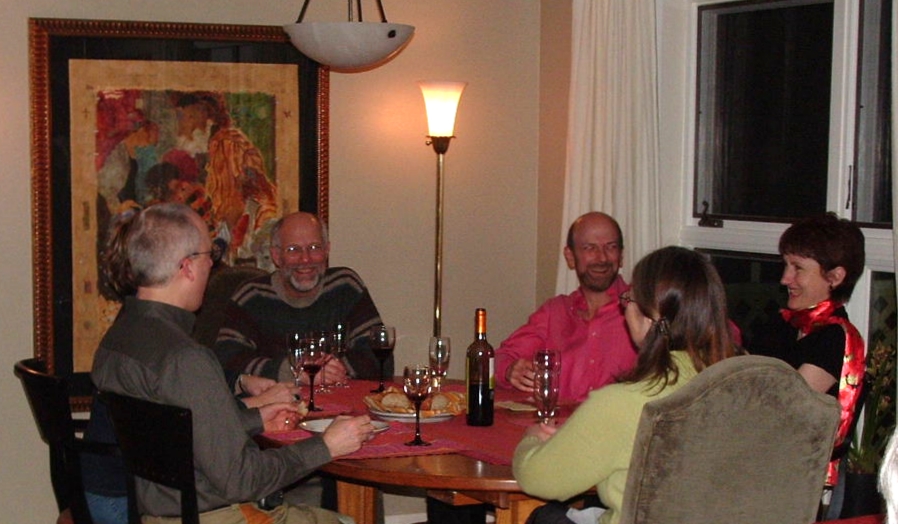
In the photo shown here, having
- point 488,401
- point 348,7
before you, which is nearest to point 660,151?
point 348,7

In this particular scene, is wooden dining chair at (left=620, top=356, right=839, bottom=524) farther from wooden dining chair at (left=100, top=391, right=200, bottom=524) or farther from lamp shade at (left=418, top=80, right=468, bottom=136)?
lamp shade at (left=418, top=80, right=468, bottom=136)

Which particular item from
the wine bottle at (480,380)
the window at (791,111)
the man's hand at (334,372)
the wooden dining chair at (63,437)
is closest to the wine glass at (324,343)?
the man's hand at (334,372)

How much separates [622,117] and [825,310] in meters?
1.34

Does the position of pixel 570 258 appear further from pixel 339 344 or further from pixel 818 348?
pixel 818 348

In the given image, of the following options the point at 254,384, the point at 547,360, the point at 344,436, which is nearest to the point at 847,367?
the point at 547,360

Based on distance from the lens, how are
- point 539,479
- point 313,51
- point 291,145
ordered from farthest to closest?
point 291,145
point 313,51
point 539,479

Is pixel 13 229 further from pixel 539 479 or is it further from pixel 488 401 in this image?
pixel 539 479

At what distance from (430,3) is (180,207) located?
7.61ft

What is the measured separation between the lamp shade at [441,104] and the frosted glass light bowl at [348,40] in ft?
1.76

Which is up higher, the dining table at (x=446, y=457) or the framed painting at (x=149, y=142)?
the framed painting at (x=149, y=142)

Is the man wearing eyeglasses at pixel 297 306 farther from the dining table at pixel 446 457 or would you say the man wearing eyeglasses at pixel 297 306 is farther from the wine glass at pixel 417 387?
the wine glass at pixel 417 387

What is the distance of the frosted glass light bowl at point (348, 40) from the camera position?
13.0ft

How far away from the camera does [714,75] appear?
442cm

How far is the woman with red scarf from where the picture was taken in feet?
10.5
